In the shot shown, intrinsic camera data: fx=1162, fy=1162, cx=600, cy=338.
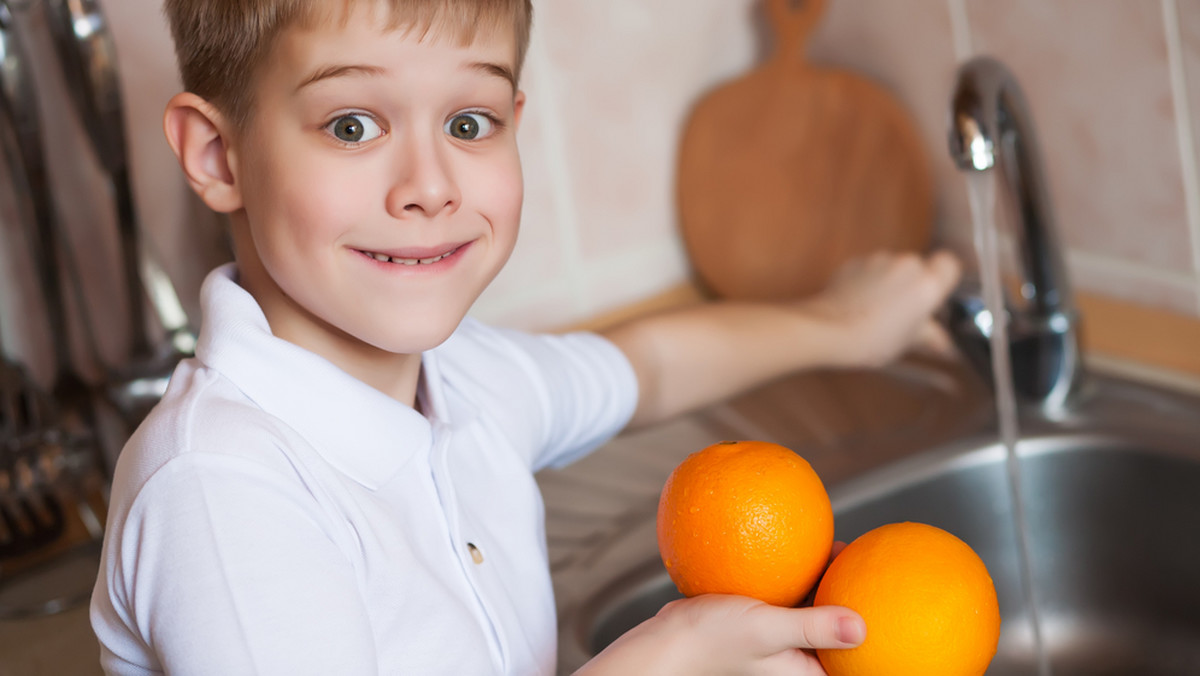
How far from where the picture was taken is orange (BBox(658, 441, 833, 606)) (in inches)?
23.9

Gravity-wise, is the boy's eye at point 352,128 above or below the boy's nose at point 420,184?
above

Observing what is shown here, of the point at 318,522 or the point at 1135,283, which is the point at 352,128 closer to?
the point at 318,522

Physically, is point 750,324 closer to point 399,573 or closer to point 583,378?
point 583,378

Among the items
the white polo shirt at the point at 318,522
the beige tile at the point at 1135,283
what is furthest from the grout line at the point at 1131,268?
the white polo shirt at the point at 318,522

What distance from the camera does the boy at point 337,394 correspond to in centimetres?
56

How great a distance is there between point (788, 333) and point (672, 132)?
0.35m

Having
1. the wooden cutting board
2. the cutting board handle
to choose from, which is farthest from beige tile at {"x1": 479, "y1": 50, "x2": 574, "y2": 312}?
the cutting board handle

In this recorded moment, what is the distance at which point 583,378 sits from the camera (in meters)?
0.92

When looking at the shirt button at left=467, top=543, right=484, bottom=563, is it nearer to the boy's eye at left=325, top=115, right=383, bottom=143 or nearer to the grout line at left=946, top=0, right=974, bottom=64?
the boy's eye at left=325, top=115, right=383, bottom=143

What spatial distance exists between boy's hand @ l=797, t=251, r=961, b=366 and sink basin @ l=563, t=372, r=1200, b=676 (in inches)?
4.5

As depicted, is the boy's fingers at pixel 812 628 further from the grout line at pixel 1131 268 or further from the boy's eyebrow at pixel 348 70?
the grout line at pixel 1131 268

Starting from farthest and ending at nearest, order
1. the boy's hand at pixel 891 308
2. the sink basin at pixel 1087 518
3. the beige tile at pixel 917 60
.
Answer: the beige tile at pixel 917 60 → the boy's hand at pixel 891 308 → the sink basin at pixel 1087 518

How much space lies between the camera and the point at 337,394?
2.22ft

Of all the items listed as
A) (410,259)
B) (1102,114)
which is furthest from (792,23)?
(410,259)
